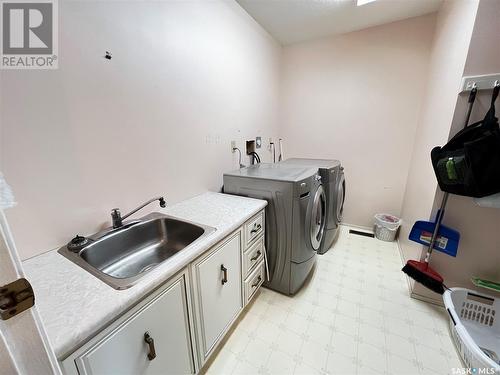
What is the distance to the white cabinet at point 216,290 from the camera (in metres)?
1.06

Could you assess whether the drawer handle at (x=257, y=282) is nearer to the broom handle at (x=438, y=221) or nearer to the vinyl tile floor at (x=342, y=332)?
the vinyl tile floor at (x=342, y=332)

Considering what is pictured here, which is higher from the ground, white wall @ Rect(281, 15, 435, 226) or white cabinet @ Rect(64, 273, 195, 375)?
white wall @ Rect(281, 15, 435, 226)

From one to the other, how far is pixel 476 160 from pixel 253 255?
1443mm

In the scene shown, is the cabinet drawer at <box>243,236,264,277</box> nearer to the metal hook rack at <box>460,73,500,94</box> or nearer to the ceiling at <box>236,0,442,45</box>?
the metal hook rack at <box>460,73,500,94</box>

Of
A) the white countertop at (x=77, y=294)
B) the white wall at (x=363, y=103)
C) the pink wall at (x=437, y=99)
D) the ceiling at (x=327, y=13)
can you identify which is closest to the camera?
the white countertop at (x=77, y=294)

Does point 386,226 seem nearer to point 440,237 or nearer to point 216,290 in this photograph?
point 440,237

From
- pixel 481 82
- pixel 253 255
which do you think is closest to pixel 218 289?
pixel 253 255

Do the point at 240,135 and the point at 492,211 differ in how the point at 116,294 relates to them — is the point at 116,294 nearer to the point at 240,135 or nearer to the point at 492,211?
the point at 240,135

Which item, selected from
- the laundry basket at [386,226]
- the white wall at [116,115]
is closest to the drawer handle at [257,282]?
the white wall at [116,115]

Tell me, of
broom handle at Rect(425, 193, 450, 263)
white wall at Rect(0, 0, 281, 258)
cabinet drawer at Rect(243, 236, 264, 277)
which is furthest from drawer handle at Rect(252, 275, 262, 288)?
broom handle at Rect(425, 193, 450, 263)

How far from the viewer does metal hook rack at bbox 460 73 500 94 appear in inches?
47.8

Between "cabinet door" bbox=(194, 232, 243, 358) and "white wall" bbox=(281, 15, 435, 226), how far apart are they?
2.15m

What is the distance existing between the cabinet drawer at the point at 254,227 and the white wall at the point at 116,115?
591 mm

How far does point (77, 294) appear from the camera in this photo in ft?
2.35
